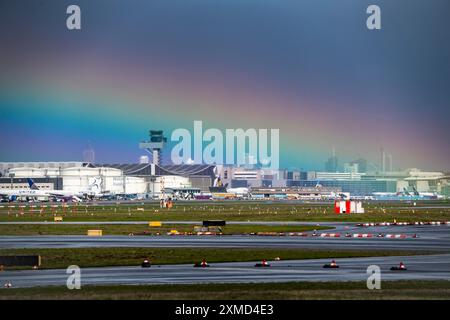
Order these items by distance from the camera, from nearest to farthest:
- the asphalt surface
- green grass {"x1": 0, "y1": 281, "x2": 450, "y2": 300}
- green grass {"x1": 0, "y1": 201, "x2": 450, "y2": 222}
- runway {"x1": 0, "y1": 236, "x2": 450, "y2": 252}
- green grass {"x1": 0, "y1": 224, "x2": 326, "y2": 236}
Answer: green grass {"x1": 0, "y1": 281, "x2": 450, "y2": 300} → runway {"x1": 0, "y1": 236, "x2": 450, "y2": 252} → the asphalt surface → green grass {"x1": 0, "y1": 224, "x2": 326, "y2": 236} → green grass {"x1": 0, "y1": 201, "x2": 450, "y2": 222}

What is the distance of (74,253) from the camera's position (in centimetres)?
5581

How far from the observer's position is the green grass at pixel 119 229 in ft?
264

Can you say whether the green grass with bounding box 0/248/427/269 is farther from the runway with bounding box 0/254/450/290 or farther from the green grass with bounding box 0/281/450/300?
the green grass with bounding box 0/281/450/300

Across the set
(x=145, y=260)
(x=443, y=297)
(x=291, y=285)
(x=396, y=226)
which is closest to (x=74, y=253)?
(x=145, y=260)

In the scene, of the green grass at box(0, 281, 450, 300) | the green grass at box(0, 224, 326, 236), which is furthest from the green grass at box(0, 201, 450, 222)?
the green grass at box(0, 281, 450, 300)

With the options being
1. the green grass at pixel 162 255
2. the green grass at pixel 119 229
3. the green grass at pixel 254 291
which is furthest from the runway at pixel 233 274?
the green grass at pixel 119 229

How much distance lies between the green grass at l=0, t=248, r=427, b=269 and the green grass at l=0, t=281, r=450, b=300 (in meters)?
12.1

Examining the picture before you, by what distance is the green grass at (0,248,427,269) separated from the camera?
5059 cm

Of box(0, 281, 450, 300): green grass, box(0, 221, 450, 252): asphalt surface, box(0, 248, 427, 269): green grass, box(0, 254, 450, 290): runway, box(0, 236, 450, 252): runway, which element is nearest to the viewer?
box(0, 281, 450, 300): green grass

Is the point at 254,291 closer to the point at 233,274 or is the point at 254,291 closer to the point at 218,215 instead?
the point at 233,274

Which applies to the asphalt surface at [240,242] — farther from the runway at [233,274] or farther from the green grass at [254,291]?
the green grass at [254,291]

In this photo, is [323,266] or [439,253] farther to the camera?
[439,253]
